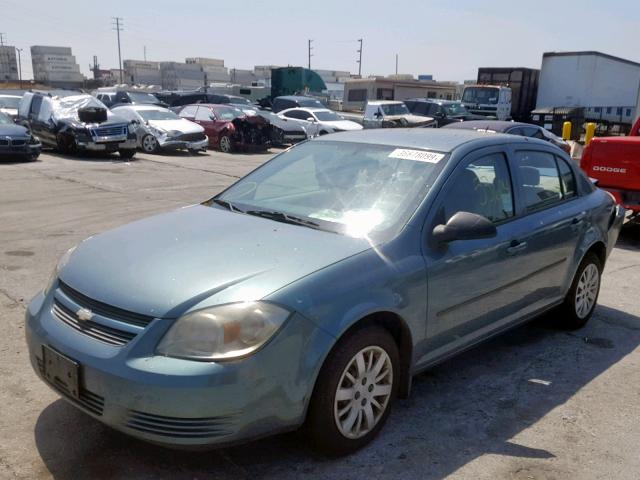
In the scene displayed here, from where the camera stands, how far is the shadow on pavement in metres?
3.00

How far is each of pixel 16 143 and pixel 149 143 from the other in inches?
172

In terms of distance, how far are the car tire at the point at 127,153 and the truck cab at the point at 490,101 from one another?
52.6 ft

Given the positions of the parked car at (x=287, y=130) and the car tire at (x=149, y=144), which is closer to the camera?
the car tire at (x=149, y=144)

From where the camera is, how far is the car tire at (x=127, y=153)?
16.5 m

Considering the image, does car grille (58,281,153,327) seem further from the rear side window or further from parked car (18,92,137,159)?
parked car (18,92,137,159)

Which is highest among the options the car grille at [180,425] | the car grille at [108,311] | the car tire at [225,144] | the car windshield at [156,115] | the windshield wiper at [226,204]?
the windshield wiper at [226,204]

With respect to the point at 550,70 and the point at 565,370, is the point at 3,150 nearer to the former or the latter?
the point at 565,370

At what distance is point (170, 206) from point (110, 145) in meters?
7.25

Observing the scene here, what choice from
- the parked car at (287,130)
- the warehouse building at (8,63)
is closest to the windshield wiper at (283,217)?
the parked car at (287,130)

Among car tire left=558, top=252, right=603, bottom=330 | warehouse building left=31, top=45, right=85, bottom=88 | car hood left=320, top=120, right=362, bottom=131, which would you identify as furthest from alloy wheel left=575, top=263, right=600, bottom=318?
warehouse building left=31, top=45, right=85, bottom=88

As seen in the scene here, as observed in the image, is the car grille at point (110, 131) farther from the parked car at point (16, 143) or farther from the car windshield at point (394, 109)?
the car windshield at point (394, 109)

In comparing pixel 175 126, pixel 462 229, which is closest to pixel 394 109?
pixel 175 126

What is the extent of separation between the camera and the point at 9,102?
67.5ft

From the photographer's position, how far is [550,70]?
27.6 meters
